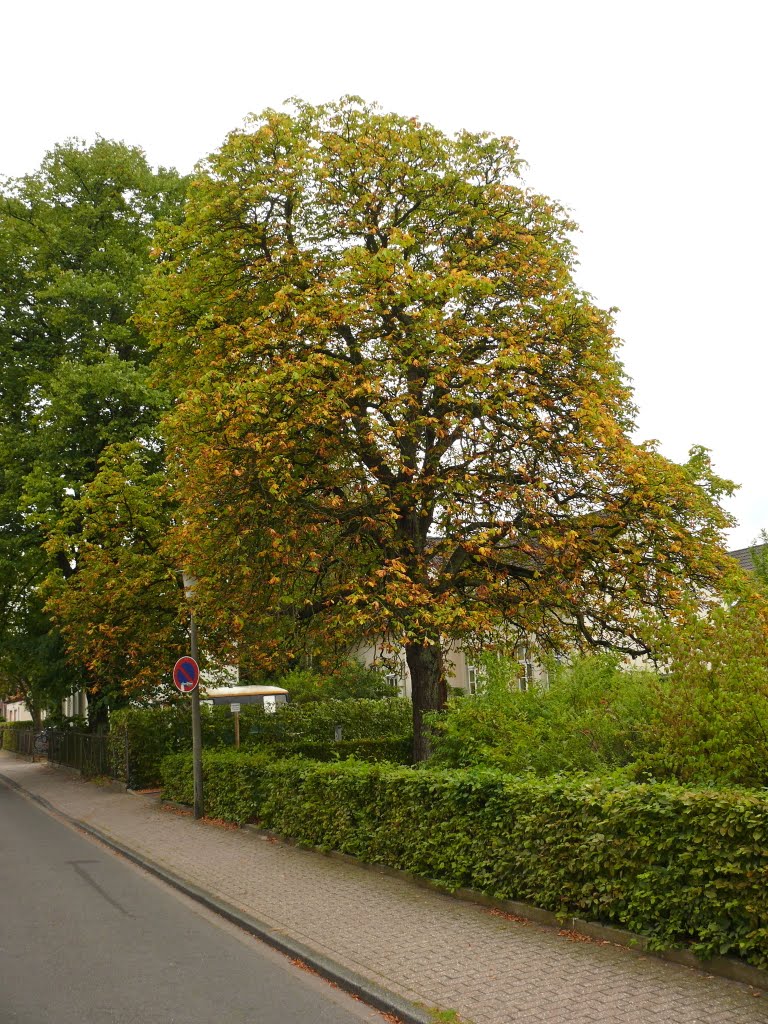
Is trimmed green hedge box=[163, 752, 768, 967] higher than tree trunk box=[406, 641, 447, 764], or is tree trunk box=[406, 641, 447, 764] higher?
tree trunk box=[406, 641, 447, 764]

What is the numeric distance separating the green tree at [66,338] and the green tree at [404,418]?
879 centimetres

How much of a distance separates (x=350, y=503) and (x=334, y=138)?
6.39 meters

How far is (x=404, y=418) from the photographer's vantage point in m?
15.4

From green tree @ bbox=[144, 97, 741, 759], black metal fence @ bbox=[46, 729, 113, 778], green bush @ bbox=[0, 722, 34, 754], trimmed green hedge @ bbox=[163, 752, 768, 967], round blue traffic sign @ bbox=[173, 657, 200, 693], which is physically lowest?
green bush @ bbox=[0, 722, 34, 754]

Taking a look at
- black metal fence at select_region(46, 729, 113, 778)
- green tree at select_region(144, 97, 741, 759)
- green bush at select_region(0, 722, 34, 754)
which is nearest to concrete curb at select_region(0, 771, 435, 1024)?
green tree at select_region(144, 97, 741, 759)

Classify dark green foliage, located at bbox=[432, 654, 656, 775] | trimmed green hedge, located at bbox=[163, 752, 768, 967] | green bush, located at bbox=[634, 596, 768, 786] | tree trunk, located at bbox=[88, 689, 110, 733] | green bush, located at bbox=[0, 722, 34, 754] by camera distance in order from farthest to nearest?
1. green bush, located at bbox=[0, 722, 34, 754]
2. tree trunk, located at bbox=[88, 689, 110, 733]
3. dark green foliage, located at bbox=[432, 654, 656, 775]
4. green bush, located at bbox=[634, 596, 768, 786]
5. trimmed green hedge, located at bbox=[163, 752, 768, 967]

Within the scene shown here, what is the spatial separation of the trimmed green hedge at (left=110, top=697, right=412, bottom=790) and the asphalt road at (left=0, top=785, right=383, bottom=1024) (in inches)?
499

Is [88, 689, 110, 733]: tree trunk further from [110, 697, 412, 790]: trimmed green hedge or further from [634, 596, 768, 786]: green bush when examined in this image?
[634, 596, 768, 786]: green bush

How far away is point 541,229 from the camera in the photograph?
→ 55.6ft

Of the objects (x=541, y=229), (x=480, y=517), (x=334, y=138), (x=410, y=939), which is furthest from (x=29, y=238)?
(x=410, y=939)

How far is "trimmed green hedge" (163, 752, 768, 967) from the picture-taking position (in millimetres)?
6809

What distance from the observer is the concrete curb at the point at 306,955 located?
6559 millimetres

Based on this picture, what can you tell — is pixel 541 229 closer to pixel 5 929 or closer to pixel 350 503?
pixel 350 503

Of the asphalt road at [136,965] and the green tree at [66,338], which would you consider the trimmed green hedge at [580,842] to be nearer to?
the asphalt road at [136,965]
